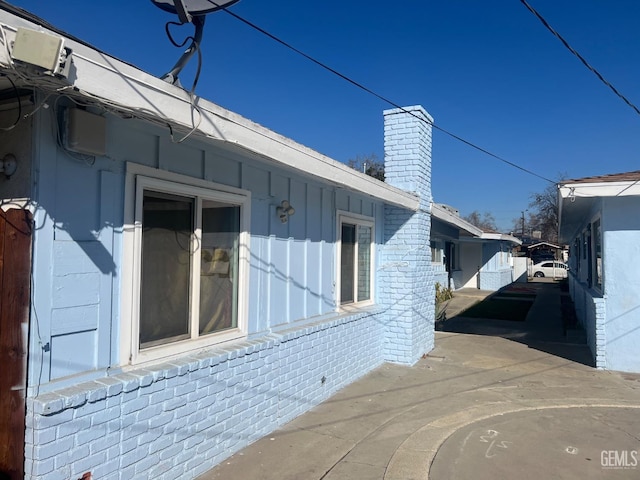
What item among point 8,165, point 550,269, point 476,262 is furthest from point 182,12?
point 550,269

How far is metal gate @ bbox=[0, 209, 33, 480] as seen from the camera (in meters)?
2.76

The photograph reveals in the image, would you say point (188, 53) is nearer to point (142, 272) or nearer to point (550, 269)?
point (142, 272)

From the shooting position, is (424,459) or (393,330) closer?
(424,459)

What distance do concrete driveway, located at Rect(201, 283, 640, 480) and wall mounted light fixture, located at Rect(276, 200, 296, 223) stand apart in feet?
7.54

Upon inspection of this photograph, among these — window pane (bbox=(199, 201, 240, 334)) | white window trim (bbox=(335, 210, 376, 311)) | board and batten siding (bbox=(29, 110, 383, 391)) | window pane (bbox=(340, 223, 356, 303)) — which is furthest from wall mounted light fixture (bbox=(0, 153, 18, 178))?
window pane (bbox=(340, 223, 356, 303))

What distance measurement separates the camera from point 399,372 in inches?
296

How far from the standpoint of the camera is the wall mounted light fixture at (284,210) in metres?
5.30

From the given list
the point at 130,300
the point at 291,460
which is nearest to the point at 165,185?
the point at 130,300

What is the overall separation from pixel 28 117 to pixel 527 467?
481cm

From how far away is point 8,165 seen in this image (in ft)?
9.60

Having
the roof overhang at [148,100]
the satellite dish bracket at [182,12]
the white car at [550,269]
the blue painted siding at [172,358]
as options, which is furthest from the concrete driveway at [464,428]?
the white car at [550,269]

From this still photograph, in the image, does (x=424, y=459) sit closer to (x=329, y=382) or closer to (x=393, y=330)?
(x=329, y=382)

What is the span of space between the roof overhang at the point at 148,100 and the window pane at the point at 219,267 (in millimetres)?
682

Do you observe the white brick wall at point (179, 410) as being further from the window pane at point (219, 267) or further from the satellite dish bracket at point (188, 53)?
the satellite dish bracket at point (188, 53)
